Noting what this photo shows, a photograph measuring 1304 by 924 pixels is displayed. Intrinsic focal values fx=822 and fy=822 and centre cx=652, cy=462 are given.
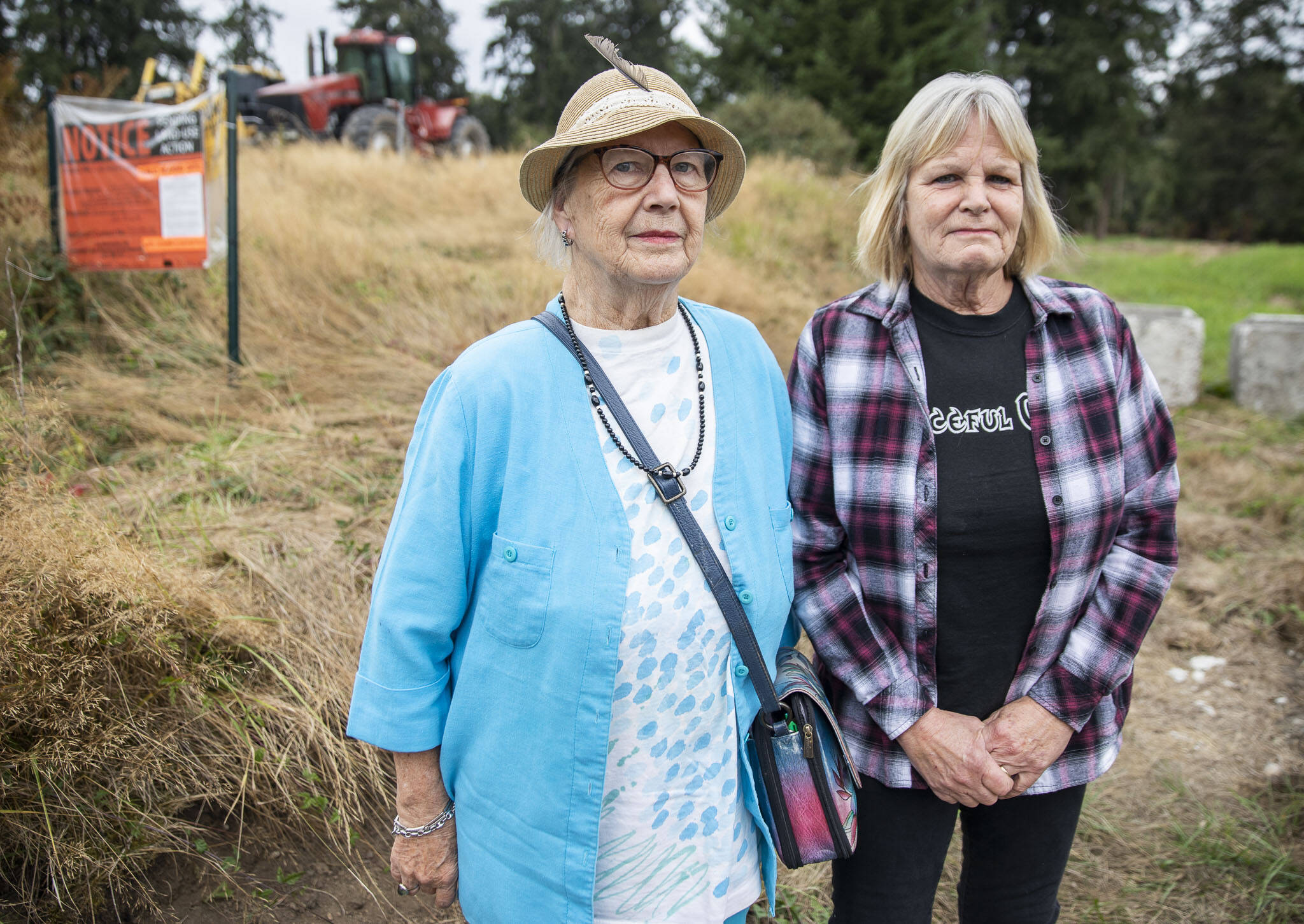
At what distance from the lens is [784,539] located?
162 centimetres

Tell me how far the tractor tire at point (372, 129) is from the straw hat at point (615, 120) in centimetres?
1295

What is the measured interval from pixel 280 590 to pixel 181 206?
9.84 ft

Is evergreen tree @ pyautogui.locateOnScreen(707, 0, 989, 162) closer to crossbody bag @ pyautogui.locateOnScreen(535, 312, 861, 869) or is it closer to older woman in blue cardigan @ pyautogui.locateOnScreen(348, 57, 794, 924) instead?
older woman in blue cardigan @ pyautogui.locateOnScreen(348, 57, 794, 924)

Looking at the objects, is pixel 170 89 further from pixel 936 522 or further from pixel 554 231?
pixel 936 522

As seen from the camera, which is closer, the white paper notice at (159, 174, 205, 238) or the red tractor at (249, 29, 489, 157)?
the white paper notice at (159, 174, 205, 238)

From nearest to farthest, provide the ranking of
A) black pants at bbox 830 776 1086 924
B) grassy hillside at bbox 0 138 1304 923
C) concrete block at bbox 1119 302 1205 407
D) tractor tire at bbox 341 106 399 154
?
black pants at bbox 830 776 1086 924 → grassy hillside at bbox 0 138 1304 923 → concrete block at bbox 1119 302 1205 407 → tractor tire at bbox 341 106 399 154

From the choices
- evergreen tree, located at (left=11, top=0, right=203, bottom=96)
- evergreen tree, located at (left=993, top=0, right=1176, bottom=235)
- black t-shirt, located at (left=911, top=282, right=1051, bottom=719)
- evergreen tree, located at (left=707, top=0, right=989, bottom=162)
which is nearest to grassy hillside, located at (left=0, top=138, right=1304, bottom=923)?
black t-shirt, located at (left=911, top=282, right=1051, bottom=719)

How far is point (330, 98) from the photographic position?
47.3 ft

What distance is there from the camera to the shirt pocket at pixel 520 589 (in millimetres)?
1350

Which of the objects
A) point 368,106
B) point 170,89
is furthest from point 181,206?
point 368,106

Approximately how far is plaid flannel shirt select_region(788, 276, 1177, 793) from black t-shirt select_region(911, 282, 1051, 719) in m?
0.03

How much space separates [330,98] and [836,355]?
1531 centimetres

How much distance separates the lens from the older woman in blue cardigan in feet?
4.47

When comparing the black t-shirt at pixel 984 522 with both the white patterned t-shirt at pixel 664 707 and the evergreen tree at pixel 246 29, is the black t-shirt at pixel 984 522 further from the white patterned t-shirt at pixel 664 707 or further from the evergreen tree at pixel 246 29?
the evergreen tree at pixel 246 29
